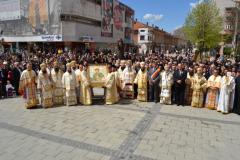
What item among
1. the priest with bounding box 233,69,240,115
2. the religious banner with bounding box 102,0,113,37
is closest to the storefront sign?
the religious banner with bounding box 102,0,113,37

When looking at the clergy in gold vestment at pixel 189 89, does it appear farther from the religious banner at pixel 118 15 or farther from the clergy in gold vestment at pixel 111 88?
the religious banner at pixel 118 15

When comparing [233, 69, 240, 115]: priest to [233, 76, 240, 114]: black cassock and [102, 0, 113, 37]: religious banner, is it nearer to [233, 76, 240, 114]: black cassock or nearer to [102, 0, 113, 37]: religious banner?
[233, 76, 240, 114]: black cassock

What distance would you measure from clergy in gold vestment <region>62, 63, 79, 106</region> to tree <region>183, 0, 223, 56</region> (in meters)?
21.5

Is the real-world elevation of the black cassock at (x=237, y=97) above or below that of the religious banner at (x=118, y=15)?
below

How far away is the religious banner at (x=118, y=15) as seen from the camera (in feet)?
153

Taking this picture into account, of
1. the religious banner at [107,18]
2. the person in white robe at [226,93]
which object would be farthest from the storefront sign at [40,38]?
the person in white robe at [226,93]

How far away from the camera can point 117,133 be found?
21.8ft

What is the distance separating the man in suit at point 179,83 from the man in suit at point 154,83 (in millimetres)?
802

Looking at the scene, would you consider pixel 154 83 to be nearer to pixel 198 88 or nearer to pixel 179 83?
pixel 179 83

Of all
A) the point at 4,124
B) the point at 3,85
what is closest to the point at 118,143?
the point at 4,124

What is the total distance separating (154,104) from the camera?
1020 cm

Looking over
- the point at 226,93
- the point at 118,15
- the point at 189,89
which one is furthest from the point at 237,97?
the point at 118,15

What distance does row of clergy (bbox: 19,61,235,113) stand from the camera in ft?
30.2

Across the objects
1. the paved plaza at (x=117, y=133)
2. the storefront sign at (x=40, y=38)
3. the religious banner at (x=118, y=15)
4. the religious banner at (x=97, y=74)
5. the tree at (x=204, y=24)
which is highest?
the religious banner at (x=118, y=15)
